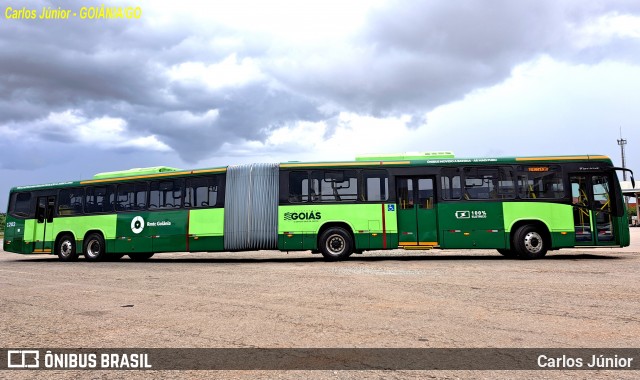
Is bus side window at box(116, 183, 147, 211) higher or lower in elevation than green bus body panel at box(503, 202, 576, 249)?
higher

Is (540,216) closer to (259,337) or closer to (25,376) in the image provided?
(259,337)

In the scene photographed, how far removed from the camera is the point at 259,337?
4652 mm

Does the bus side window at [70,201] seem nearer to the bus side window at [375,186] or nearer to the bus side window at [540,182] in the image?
the bus side window at [375,186]

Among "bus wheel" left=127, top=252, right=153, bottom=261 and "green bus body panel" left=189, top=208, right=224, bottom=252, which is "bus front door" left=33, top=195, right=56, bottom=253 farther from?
"green bus body panel" left=189, top=208, right=224, bottom=252

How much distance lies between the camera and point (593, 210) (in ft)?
42.2

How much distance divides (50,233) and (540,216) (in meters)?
17.5

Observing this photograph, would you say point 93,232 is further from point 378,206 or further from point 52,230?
point 378,206

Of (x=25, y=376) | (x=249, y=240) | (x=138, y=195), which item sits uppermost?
(x=138, y=195)

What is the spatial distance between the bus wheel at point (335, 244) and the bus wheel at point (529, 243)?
504 cm

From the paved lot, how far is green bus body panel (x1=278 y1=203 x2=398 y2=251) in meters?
A: 3.19

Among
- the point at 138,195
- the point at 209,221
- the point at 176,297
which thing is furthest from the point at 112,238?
the point at 176,297

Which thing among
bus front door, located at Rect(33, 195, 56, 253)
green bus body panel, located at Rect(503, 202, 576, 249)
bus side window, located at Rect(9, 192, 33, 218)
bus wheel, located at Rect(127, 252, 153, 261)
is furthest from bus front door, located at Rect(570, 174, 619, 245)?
bus side window, located at Rect(9, 192, 33, 218)

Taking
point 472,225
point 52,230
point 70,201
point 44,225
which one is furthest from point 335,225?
point 44,225

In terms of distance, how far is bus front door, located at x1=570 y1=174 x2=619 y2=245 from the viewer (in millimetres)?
12758
